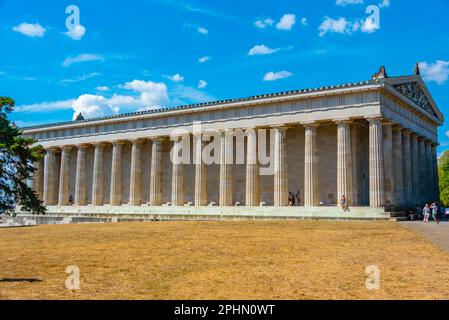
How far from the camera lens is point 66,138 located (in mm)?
67750

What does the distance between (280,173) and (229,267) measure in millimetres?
32126

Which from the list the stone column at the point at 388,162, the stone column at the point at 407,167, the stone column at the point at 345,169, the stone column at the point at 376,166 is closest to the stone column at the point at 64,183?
the stone column at the point at 345,169

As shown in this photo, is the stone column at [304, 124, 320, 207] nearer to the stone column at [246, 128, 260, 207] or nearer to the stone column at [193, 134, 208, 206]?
the stone column at [246, 128, 260, 207]

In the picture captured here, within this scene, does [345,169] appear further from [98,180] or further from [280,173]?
[98,180]

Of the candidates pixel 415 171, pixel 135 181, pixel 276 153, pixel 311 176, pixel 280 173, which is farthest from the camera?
pixel 135 181

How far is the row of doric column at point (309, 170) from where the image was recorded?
4316cm

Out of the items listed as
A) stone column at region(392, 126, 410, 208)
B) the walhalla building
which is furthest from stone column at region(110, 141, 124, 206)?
stone column at region(392, 126, 410, 208)

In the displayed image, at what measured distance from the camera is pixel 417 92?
54781 mm

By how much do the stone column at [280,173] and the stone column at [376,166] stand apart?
8727 millimetres

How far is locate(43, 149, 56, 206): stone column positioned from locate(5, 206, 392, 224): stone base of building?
5697mm

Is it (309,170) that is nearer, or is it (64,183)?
(309,170)

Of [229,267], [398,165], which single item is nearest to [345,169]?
[398,165]

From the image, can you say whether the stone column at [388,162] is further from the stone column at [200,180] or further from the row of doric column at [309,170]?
the stone column at [200,180]

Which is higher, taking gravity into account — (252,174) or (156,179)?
(252,174)
